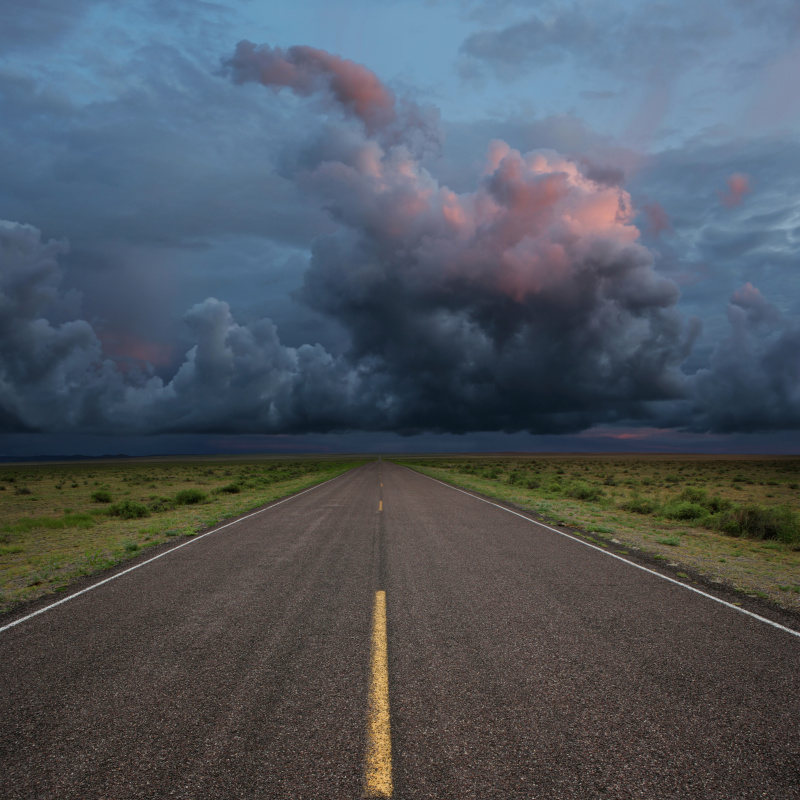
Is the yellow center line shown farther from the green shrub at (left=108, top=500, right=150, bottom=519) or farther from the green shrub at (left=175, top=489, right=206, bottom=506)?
the green shrub at (left=175, top=489, right=206, bottom=506)

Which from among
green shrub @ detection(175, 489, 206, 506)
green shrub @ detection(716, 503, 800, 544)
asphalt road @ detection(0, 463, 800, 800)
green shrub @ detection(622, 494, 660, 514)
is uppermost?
asphalt road @ detection(0, 463, 800, 800)

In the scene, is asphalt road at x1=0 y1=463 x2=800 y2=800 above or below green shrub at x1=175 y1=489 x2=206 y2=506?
above

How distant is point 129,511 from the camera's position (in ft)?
65.0

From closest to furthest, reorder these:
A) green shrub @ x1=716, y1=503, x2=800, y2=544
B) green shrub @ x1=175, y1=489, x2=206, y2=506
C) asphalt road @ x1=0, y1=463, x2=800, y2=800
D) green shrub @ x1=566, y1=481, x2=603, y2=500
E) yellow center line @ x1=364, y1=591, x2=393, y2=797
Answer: yellow center line @ x1=364, y1=591, x2=393, y2=797, asphalt road @ x1=0, y1=463, x2=800, y2=800, green shrub @ x1=716, y1=503, x2=800, y2=544, green shrub @ x1=175, y1=489, x2=206, y2=506, green shrub @ x1=566, y1=481, x2=603, y2=500

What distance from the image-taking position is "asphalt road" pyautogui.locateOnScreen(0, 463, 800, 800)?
3.12 meters

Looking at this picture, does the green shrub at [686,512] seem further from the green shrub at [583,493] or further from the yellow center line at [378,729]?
the yellow center line at [378,729]

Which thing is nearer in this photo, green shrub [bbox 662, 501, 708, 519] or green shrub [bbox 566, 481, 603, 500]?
green shrub [bbox 662, 501, 708, 519]

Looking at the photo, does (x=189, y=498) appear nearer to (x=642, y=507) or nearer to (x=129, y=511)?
(x=129, y=511)

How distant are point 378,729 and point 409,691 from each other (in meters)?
0.63

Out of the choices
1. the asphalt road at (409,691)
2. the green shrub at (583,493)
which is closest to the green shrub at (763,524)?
the asphalt road at (409,691)

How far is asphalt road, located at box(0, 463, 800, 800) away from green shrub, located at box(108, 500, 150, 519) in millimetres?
12758

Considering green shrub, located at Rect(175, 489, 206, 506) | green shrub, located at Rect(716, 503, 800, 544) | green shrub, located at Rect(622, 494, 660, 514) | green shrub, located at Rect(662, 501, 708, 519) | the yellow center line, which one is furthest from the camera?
green shrub, located at Rect(175, 489, 206, 506)

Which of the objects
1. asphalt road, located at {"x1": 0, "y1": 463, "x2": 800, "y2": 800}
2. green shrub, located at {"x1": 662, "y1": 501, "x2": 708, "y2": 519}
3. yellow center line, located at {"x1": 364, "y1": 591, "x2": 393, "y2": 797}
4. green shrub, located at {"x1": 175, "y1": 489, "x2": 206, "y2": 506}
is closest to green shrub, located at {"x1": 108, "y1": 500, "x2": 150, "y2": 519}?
green shrub, located at {"x1": 175, "y1": 489, "x2": 206, "y2": 506}

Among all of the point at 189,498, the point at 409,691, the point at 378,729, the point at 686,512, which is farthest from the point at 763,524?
the point at 189,498
